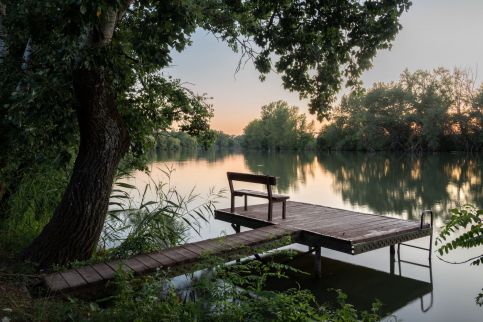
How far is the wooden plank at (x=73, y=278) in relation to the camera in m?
4.36

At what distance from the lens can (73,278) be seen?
4.52 meters

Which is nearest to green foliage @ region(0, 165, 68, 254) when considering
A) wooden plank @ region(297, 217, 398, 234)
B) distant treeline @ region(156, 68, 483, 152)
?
wooden plank @ region(297, 217, 398, 234)

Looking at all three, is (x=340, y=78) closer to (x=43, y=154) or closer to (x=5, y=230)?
(x=43, y=154)

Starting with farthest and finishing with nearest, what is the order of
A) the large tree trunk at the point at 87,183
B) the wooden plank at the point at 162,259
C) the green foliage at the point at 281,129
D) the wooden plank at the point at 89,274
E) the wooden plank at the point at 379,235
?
the green foliage at the point at 281,129
the wooden plank at the point at 379,235
the wooden plank at the point at 162,259
the large tree trunk at the point at 87,183
the wooden plank at the point at 89,274

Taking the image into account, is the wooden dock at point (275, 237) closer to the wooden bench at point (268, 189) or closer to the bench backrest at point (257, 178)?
the wooden bench at point (268, 189)

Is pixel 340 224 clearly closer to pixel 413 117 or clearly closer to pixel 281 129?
pixel 413 117

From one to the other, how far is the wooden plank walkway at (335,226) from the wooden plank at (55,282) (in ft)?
14.6

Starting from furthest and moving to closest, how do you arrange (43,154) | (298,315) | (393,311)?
1. (393,311)
2. (43,154)
3. (298,315)

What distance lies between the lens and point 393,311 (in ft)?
21.2

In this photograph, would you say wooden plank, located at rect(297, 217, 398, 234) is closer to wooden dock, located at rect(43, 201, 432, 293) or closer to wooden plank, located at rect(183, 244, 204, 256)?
wooden dock, located at rect(43, 201, 432, 293)

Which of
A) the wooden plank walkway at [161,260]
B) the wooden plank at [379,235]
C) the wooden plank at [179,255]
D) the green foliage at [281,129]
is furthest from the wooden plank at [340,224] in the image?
the green foliage at [281,129]

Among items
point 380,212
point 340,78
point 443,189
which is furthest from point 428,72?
point 340,78

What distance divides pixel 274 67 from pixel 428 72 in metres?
57.2

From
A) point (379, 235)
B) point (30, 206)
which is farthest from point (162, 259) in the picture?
point (379, 235)
